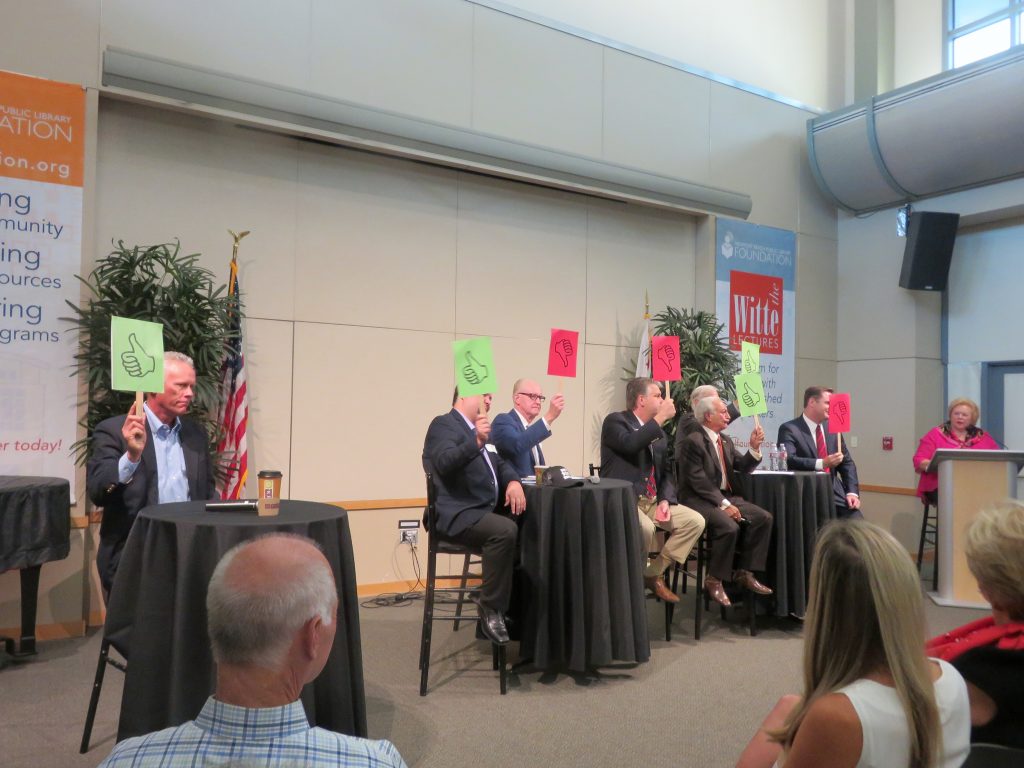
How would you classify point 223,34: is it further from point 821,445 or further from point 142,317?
point 821,445

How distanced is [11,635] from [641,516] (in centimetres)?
353

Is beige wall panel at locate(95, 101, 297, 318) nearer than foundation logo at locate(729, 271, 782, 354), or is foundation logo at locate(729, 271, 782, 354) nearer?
→ beige wall panel at locate(95, 101, 297, 318)

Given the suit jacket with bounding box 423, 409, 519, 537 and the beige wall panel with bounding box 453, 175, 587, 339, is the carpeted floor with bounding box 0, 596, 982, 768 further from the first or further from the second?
the beige wall panel with bounding box 453, 175, 587, 339

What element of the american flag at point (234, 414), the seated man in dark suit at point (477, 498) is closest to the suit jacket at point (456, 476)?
the seated man in dark suit at point (477, 498)

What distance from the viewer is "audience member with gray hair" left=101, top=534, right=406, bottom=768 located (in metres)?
1.05

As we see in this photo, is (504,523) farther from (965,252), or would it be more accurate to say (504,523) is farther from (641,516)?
(965,252)

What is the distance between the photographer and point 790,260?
7848mm

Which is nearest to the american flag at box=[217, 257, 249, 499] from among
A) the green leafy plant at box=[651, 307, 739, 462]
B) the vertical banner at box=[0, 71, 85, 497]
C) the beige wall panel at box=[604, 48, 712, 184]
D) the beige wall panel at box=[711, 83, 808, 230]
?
the vertical banner at box=[0, 71, 85, 497]

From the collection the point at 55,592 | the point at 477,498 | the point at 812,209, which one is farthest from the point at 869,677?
the point at 812,209

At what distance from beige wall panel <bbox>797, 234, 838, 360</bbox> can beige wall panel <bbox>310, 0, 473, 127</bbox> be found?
396 cm

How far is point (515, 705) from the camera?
3.40m

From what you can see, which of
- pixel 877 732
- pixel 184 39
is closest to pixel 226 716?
pixel 877 732

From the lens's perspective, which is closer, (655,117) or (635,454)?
(635,454)

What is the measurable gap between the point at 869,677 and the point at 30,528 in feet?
11.9
